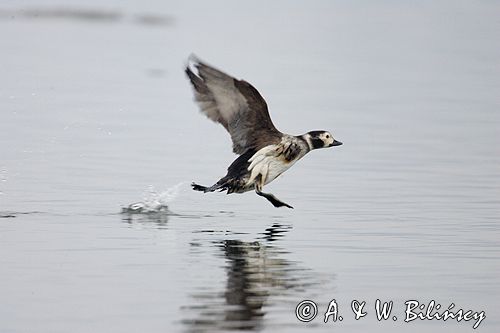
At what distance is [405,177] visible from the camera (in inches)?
641

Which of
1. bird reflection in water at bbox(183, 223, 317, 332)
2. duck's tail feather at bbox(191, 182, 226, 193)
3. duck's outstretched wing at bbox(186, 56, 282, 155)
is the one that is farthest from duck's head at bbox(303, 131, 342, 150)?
bird reflection in water at bbox(183, 223, 317, 332)

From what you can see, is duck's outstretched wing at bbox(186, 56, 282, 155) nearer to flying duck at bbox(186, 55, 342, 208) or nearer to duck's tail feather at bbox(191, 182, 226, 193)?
flying duck at bbox(186, 55, 342, 208)

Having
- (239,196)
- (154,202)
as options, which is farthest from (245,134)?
(239,196)

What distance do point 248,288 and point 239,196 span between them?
452 cm

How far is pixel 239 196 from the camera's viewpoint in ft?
49.9

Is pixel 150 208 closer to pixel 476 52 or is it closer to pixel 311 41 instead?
pixel 476 52

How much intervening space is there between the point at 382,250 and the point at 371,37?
2449cm

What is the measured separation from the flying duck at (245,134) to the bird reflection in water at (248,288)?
1.13 meters

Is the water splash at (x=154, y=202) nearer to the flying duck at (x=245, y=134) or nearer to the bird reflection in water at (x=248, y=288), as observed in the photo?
the flying duck at (x=245, y=134)

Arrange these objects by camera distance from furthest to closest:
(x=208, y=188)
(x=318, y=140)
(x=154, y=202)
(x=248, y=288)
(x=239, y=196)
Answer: (x=239, y=196)
(x=318, y=140)
(x=154, y=202)
(x=208, y=188)
(x=248, y=288)

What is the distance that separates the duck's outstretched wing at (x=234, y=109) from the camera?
13695 mm

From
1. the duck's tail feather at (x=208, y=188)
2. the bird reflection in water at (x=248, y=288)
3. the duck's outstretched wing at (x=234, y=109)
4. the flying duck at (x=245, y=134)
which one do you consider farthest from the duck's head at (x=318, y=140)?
the bird reflection in water at (x=248, y=288)

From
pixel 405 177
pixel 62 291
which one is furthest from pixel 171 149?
pixel 62 291

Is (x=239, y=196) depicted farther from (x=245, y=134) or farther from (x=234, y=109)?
(x=234, y=109)
